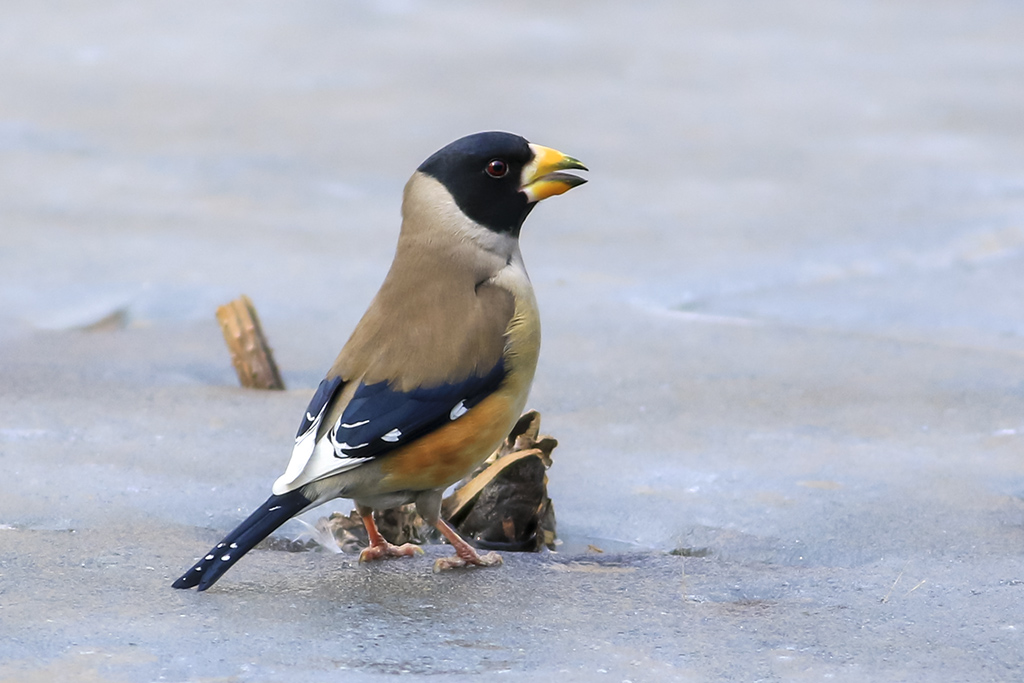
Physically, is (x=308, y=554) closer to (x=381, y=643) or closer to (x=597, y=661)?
(x=381, y=643)

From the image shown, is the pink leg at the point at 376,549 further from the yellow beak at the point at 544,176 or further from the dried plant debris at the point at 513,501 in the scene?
the yellow beak at the point at 544,176

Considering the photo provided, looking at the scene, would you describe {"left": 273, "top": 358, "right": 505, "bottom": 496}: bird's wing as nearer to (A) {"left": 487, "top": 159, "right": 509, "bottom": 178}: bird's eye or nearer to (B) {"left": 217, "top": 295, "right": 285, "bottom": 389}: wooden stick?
(A) {"left": 487, "top": 159, "right": 509, "bottom": 178}: bird's eye

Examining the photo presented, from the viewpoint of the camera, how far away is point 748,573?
3.56m

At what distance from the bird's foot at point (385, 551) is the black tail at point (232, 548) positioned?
416 mm

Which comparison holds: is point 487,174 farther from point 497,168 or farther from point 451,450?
point 451,450

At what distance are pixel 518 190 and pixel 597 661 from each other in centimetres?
148

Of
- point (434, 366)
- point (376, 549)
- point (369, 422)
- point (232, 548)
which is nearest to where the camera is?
point (232, 548)

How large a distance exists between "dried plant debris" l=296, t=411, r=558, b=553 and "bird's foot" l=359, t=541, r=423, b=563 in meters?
0.26

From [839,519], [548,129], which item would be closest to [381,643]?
[839,519]

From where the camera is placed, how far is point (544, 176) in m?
3.89

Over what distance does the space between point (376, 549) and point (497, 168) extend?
1088 millimetres

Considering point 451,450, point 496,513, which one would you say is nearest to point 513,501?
point 496,513

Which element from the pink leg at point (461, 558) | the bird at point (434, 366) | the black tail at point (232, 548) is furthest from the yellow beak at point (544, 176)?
the black tail at point (232, 548)

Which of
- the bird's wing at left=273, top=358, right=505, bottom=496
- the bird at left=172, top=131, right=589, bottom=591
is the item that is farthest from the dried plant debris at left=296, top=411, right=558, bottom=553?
the bird's wing at left=273, top=358, right=505, bottom=496
